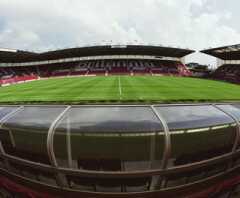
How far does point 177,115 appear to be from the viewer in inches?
151

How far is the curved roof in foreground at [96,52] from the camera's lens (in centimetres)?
5479

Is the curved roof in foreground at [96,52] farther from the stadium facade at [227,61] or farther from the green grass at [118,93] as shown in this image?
the green grass at [118,93]

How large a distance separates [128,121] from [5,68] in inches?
2554

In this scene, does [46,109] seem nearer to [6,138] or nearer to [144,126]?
[6,138]

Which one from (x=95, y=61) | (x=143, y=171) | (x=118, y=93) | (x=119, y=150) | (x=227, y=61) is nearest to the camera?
(x=143, y=171)

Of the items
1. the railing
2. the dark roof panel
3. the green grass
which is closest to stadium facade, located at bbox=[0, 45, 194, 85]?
the dark roof panel

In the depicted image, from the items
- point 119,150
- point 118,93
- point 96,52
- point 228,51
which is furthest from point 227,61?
point 119,150

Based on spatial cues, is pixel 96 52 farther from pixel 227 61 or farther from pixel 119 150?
pixel 119 150

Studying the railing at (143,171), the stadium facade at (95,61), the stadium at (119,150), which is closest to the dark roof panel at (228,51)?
the stadium facade at (95,61)

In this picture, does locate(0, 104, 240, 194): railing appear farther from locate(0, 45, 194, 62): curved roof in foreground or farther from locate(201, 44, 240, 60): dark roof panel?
locate(0, 45, 194, 62): curved roof in foreground

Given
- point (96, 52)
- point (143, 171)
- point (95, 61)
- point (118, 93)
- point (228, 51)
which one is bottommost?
point (118, 93)

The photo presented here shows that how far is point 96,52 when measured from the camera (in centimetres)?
5838

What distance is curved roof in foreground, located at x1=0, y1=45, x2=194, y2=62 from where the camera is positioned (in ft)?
180

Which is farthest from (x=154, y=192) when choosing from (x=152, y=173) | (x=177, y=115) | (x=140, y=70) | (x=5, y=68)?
(x=5, y=68)
